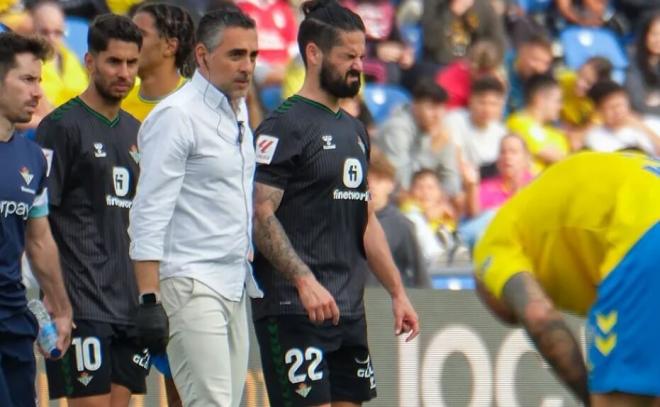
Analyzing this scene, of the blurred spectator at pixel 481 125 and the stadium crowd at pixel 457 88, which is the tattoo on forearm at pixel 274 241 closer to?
the stadium crowd at pixel 457 88

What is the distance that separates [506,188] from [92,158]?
6146mm

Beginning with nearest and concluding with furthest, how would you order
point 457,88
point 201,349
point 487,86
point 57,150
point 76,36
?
point 201,349 → point 57,150 → point 76,36 → point 487,86 → point 457,88

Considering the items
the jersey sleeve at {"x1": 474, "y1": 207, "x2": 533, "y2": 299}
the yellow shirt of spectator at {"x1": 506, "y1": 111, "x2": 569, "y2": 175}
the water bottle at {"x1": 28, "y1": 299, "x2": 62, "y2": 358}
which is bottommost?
the water bottle at {"x1": 28, "y1": 299, "x2": 62, "y2": 358}

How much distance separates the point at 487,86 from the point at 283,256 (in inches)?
281

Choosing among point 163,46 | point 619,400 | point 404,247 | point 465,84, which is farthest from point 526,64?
point 619,400

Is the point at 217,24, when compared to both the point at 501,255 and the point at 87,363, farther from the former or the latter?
the point at 501,255

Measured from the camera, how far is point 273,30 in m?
14.0

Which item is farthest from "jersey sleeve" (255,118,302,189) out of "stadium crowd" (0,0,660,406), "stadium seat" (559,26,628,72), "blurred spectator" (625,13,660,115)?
"stadium seat" (559,26,628,72)

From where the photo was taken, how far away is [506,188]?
13211 mm

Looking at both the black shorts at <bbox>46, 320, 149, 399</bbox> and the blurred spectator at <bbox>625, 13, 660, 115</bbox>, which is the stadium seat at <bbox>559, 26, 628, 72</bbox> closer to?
the blurred spectator at <bbox>625, 13, 660, 115</bbox>

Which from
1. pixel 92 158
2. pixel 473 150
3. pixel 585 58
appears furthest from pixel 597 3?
pixel 92 158

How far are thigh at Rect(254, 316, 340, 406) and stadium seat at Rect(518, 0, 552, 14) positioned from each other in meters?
9.85

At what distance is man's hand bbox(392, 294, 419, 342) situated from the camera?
7723 mm

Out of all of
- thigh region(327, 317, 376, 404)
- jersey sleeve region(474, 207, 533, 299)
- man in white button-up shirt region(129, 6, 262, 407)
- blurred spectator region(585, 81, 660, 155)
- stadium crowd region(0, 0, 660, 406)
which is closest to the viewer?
jersey sleeve region(474, 207, 533, 299)
